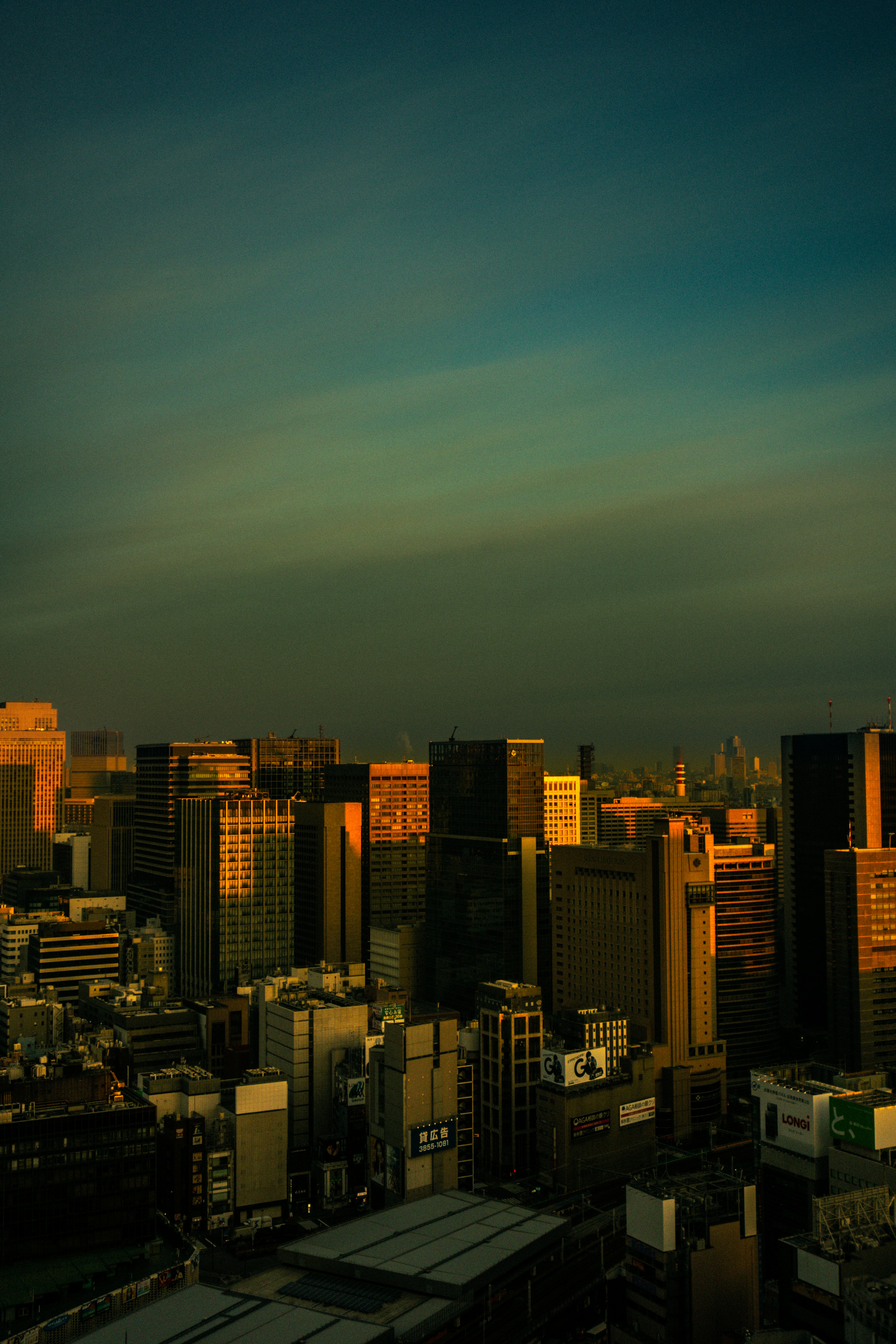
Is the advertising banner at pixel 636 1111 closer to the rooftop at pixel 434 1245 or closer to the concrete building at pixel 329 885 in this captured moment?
the rooftop at pixel 434 1245

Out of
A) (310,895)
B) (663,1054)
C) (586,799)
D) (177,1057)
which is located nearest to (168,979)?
(310,895)

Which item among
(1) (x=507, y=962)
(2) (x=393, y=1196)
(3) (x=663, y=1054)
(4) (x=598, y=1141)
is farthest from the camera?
(1) (x=507, y=962)

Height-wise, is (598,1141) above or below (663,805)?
below

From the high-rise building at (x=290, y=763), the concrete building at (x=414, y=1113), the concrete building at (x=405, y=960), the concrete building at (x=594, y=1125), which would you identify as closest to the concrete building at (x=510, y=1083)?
the concrete building at (x=594, y=1125)

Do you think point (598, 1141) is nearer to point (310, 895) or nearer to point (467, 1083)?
point (467, 1083)

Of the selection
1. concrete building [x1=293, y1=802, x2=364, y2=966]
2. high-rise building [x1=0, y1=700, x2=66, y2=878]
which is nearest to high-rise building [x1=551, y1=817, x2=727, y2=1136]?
concrete building [x1=293, y1=802, x2=364, y2=966]

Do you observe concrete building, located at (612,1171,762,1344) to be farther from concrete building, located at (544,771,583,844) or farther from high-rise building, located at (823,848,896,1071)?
concrete building, located at (544,771,583,844)
